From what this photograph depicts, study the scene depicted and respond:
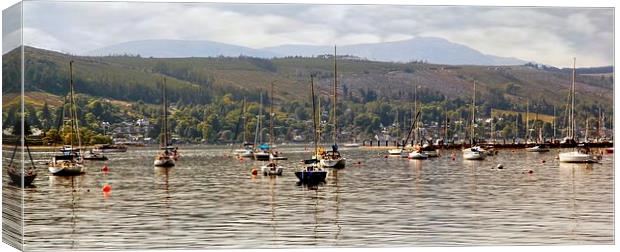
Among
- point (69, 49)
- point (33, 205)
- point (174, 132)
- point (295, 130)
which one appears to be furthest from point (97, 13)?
point (174, 132)

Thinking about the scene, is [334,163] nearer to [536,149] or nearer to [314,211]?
[314,211]

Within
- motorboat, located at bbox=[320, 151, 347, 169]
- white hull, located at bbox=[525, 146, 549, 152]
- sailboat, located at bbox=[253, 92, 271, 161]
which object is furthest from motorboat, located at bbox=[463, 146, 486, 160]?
motorboat, located at bbox=[320, 151, 347, 169]

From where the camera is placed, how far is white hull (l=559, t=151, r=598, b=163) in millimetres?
74125

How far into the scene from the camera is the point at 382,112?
6456cm

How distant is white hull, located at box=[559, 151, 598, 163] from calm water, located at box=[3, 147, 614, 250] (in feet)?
36.1

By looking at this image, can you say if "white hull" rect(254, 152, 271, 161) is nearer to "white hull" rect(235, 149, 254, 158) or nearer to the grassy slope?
"white hull" rect(235, 149, 254, 158)

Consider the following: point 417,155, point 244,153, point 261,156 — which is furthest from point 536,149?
point 244,153

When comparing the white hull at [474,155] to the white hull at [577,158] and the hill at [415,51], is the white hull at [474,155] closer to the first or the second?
the white hull at [577,158]

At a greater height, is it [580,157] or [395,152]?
[580,157]

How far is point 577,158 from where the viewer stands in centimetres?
7606

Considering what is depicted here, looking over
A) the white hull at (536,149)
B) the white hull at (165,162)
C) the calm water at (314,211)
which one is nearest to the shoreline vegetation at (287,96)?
the calm water at (314,211)

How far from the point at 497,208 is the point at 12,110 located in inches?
655

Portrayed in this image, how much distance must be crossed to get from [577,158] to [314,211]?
42.0 meters

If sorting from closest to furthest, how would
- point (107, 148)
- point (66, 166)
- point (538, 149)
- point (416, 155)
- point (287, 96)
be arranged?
point (66, 166) → point (287, 96) → point (107, 148) → point (416, 155) → point (538, 149)
